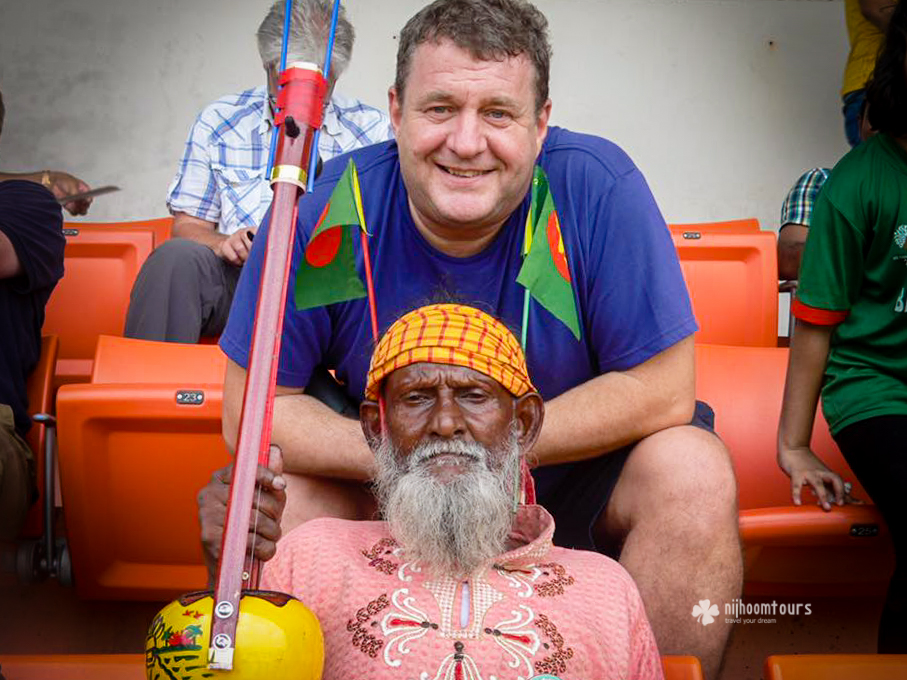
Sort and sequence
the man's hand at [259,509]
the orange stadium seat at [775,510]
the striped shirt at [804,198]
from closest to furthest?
the man's hand at [259,509] → the orange stadium seat at [775,510] → the striped shirt at [804,198]

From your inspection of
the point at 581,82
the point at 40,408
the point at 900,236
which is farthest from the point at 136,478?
the point at 581,82

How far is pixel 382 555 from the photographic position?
1.84 meters

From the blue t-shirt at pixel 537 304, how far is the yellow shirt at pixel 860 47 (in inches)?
80.2

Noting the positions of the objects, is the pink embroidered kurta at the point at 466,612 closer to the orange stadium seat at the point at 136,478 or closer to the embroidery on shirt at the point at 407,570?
the embroidery on shirt at the point at 407,570

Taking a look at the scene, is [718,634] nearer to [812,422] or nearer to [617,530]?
[617,530]

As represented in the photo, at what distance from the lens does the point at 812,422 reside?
2566 mm

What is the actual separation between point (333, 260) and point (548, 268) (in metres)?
0.42

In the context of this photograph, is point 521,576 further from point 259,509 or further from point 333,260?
point 333,260

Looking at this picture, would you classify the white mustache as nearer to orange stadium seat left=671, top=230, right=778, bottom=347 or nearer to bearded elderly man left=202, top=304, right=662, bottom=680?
bearded elderly man left=202, top=304, right=662, bottom=680

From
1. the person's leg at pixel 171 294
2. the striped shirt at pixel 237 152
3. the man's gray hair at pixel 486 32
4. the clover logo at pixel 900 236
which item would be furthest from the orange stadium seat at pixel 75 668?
the striped shirt at pixel 237 152

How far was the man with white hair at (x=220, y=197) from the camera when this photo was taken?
336 centimetres

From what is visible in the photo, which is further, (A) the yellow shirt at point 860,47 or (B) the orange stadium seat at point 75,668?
(A) the yellow shirt at point 860,47

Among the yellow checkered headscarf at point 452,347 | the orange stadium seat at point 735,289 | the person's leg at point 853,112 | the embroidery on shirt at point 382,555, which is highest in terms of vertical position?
the person's leg at point 853,112

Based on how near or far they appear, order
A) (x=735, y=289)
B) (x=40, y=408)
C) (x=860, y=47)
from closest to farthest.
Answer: (x=40, y=408), (x=735, y=289), (x=860, y=47)
